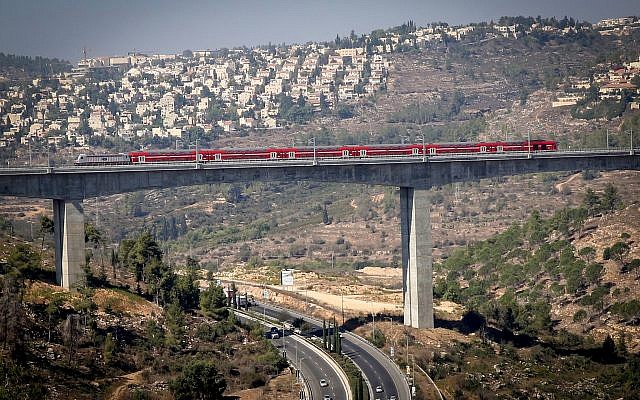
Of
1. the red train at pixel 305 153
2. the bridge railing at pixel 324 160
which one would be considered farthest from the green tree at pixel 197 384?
the red train at pixel 305 153

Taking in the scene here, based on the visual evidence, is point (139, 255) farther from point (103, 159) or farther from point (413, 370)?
point (413, 370)

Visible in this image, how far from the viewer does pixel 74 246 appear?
7781 centimetres

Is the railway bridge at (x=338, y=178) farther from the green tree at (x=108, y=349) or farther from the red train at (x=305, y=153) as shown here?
the green tree at (x=108, y=349)

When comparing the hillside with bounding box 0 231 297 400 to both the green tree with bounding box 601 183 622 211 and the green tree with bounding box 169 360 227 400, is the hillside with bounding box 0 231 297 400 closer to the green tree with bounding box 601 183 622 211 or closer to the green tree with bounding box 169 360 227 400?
the green tree with bounding box 169 360 227 400

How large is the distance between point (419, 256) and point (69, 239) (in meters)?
28.4

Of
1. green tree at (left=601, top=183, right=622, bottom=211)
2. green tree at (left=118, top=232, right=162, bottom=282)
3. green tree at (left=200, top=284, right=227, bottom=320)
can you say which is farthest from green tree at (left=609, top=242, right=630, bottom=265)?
green tree at (left=118, top=232, right=162, bottom=282)

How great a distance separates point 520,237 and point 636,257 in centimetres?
2519

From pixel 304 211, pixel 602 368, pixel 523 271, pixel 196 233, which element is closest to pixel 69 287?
pixel 602 368

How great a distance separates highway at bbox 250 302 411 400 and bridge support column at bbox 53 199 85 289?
2174cm

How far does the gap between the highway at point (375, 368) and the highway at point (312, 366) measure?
2061mm

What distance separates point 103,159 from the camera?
7994 cm

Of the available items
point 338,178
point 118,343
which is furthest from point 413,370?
point 118,343

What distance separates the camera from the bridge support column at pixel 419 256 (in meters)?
85.1

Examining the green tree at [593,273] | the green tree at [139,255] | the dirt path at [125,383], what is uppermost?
the green tree at [139,255]
